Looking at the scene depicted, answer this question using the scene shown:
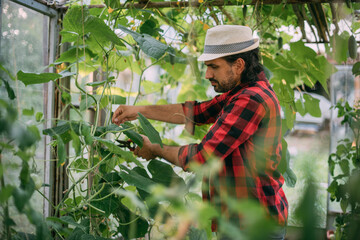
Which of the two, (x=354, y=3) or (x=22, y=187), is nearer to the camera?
(x=22, y=187)

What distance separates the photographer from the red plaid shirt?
1.18 meters

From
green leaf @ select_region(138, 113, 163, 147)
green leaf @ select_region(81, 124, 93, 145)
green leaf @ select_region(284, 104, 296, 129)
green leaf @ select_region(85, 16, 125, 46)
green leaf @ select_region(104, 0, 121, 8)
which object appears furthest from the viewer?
green leaf @ select_region(284, 104, 296, 129)

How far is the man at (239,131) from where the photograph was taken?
1.19 meters

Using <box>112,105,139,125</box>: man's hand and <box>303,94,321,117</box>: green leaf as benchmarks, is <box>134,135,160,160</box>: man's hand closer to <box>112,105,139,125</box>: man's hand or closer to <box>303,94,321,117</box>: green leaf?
<box>112,105,139,125</box>: man's hand

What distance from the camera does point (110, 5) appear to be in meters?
1.34

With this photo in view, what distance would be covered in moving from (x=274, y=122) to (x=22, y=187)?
3.13 ft

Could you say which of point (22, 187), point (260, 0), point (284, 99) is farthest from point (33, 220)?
point (284, 99)

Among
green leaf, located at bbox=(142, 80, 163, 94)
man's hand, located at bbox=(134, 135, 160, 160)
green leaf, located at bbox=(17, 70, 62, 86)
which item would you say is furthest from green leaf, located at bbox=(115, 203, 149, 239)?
green leaf, located at bbox=(142, 80, 163, 94)

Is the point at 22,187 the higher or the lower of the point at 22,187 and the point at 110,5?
the lower

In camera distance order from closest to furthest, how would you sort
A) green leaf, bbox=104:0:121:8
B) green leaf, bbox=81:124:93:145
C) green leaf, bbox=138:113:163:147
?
green leaf, bbox=81:124:93:145
green leaf, bbox=138:113:163:147
green leaf, bbox=104:0:121:8

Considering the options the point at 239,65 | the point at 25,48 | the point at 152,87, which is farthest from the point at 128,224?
the point at 152,87

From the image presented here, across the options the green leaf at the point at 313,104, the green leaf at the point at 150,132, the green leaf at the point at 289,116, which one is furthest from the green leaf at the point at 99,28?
the green leaf at the point at 313,104

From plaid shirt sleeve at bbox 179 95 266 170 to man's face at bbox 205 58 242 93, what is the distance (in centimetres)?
16

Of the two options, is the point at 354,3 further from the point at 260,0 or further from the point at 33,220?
the point at 33,220
